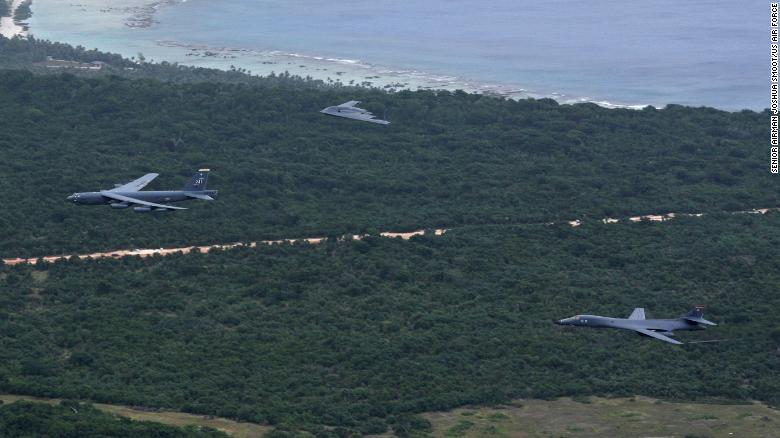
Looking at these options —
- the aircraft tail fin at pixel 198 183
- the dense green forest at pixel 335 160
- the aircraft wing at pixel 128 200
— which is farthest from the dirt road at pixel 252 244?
the aircraft tail fin at pixel 198 183

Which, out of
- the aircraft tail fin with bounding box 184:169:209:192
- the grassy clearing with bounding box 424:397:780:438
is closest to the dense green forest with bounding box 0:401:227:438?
the grassy clearing with bounding box 424:397:780:438

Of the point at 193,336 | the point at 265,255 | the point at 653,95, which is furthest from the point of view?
the point at 653,95

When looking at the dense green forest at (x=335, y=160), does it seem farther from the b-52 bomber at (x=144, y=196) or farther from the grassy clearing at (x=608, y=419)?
the grassy clearing at (x=608, y=419)

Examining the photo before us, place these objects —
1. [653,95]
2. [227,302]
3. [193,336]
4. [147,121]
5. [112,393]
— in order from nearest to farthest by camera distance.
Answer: [112,393]
[193,336]
[227,302]
[147,121]
[653,95]

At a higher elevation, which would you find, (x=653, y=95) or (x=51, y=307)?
(x=653, y=95)

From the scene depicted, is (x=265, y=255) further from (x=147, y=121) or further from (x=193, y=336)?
(x=147, y=121)

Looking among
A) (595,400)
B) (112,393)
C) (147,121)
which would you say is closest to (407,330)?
(595,400)

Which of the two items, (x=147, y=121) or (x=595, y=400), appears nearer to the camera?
(x=595, y=400)
